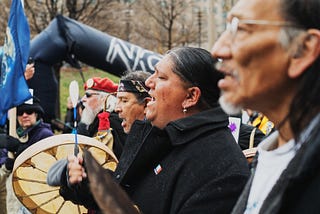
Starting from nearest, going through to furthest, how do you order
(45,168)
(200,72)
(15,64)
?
(200,72)
(45,168)
(15,64)

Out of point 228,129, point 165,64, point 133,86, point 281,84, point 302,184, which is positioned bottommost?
point 133,86

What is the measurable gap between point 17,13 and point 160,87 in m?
4.07

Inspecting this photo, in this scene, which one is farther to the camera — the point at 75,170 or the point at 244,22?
the point at 75,170

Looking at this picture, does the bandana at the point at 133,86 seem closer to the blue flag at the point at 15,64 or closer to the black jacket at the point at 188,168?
the black jacket at the point at 188,168

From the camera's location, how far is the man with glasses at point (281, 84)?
1.29m

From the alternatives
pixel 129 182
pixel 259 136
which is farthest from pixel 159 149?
pixel 259 136

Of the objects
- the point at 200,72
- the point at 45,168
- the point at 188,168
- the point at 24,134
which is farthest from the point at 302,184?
the point at 24,134

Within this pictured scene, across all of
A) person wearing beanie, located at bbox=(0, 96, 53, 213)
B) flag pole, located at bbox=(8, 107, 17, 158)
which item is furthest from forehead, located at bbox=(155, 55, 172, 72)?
flag pole, located at bbox=(8, 107, 17, 158)

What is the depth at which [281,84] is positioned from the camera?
1.39 m

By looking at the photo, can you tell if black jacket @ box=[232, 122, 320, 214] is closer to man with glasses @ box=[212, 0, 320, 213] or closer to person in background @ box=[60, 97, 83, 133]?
man with glasses @ box=[212, 0, 320, 213]

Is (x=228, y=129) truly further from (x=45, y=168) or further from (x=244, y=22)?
(x=45, y=168)

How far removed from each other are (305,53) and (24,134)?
4.78 meters

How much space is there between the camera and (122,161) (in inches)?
103

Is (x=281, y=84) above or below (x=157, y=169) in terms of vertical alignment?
above
